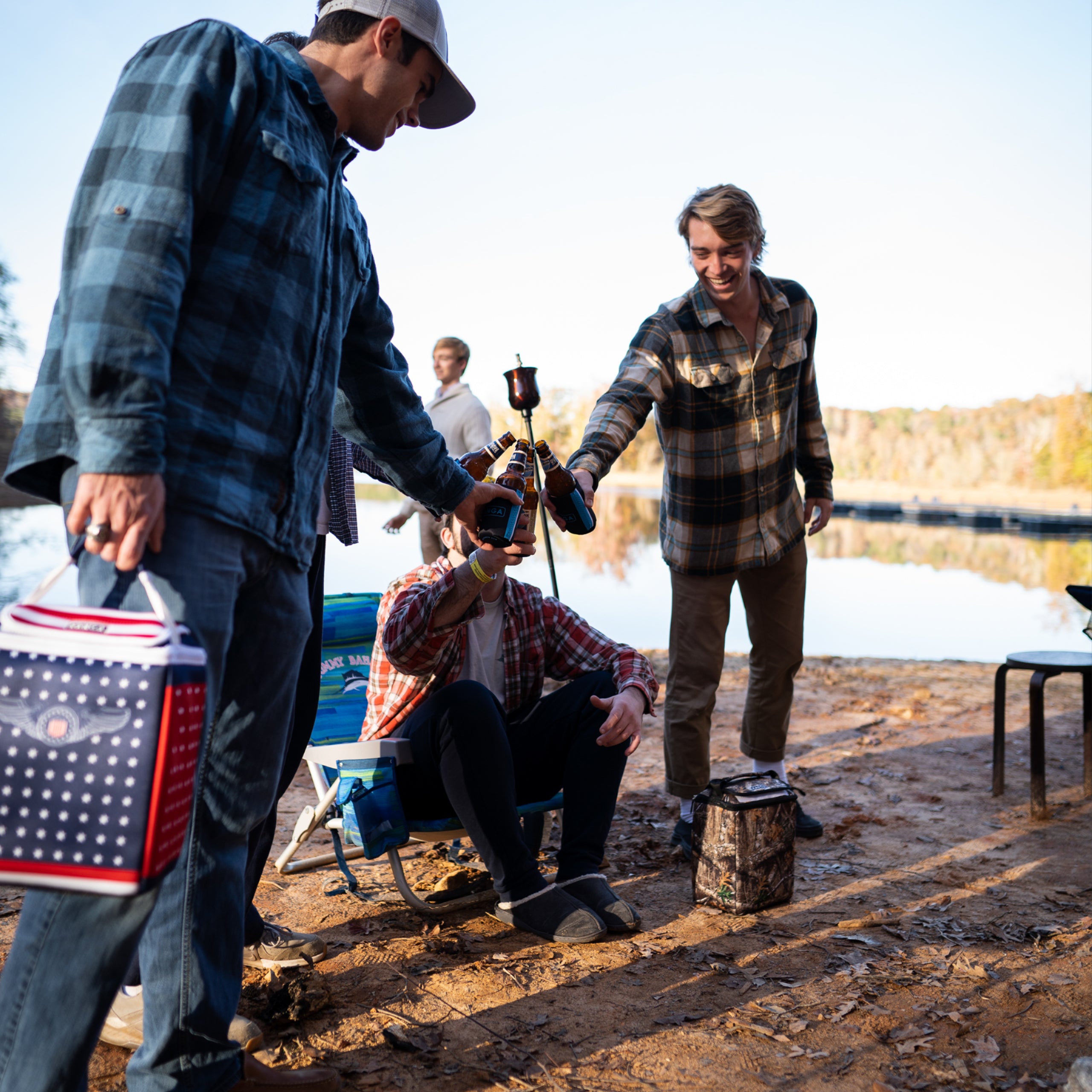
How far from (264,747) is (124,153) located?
0.88 m

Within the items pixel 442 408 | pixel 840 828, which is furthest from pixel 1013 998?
pixel 442 408

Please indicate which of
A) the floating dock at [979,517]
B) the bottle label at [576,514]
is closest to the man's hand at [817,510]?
the bottle label at [576,514]

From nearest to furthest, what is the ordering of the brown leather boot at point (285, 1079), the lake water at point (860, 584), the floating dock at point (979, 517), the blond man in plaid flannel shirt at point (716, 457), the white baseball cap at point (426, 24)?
1. the white baseball cap at point (426, 24)
2. the brown leather boot at point (285, 1079)
3. the blond man in plaid flannel shirt at point (716, 457)
4. the lake water at point (860, 584)
5. the floating dock at point (979, 517)

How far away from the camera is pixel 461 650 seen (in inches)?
111

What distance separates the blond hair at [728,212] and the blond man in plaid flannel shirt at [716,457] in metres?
0.02

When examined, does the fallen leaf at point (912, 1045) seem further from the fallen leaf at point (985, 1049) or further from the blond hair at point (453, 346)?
the blond hair at point (453, 346)

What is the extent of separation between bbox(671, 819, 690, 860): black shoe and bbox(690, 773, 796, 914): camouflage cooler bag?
338 mm

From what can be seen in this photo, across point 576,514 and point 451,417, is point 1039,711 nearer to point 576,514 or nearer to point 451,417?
point 576,514

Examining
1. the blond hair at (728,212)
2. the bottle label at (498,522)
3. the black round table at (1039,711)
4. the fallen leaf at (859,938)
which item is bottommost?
the fallen leaf at (859,938)

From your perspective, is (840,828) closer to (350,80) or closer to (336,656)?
(336,656)

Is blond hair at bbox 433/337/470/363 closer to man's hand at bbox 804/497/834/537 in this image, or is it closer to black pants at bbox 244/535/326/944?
man's hand at bbox 804/497/834/537

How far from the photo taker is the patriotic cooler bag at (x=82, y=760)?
116 centimetres

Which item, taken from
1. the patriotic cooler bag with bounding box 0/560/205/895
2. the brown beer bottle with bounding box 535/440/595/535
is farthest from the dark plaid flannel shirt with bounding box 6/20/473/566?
the brown beer bottle with bounding box 535/440/595/535

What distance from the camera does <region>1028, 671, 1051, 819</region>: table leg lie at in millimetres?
3740
